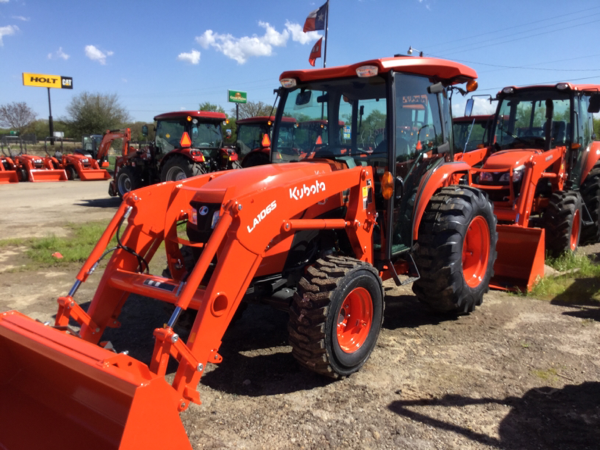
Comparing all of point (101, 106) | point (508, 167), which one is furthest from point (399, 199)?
point (101, 106)

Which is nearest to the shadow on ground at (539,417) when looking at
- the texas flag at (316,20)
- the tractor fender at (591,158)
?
the tractor fender at (591,158)

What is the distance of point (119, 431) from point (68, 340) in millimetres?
562

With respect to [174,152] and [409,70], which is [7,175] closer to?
[174,152]

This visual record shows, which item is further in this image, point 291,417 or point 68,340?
point 291,417

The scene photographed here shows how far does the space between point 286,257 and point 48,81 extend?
1840 inches

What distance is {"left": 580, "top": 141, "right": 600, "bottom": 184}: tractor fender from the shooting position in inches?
296

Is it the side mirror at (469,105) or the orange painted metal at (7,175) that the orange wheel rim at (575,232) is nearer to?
the side mirror at (469,105)

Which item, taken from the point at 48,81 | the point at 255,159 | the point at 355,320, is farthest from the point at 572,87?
the point at 48,81

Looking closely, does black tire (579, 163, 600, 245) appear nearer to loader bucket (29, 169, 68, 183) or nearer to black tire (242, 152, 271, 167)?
black tire (242, 152, 271, 167)

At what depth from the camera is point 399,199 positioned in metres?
4.04

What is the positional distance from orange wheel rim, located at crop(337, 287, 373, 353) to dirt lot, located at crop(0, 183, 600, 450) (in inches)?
10.0

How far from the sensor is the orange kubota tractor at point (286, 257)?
2.54 meters

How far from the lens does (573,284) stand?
5504 mm

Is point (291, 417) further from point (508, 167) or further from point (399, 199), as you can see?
point (508, 167)
